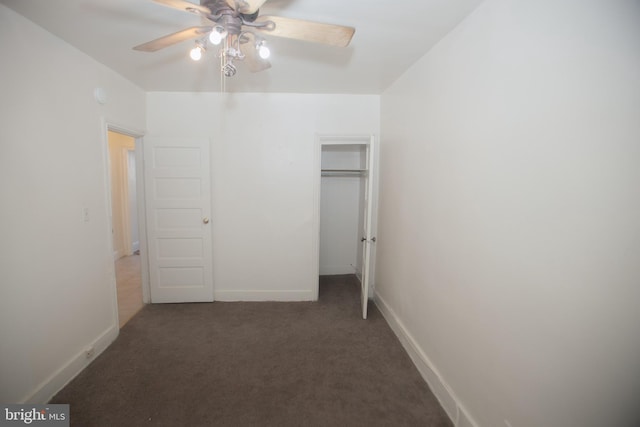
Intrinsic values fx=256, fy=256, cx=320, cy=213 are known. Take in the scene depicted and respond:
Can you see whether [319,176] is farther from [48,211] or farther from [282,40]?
[48,211]

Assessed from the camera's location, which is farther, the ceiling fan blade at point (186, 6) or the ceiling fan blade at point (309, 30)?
the ceiling fan blade at point (309, 30)

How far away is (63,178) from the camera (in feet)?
6.05

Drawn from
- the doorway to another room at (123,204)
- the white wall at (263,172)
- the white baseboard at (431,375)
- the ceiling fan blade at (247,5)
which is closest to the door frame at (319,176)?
the white wall at (263,172)

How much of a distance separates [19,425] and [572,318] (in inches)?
107

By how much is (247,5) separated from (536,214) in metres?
1.52

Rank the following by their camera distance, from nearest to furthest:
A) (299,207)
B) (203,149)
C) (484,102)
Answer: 1. (484,102)
2. (203,149)
3. (299,207)

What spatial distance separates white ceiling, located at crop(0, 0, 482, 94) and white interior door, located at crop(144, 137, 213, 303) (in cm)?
71

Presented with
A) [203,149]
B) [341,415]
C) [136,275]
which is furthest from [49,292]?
[136,275]

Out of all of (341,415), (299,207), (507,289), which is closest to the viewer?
(507,289)

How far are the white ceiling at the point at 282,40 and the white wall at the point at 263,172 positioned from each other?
215 mm

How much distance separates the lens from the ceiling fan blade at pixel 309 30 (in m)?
1.19

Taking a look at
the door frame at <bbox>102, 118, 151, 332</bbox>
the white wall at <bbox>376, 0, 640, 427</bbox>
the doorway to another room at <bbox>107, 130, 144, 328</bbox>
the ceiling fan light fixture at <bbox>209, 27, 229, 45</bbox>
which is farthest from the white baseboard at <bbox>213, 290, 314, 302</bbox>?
the ceiling fan light fixture at <bbox>209, 27, 229, 45</bbox>

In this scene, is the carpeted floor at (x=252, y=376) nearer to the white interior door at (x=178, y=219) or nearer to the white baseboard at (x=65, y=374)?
the white baseboard at (x=65, y=374)

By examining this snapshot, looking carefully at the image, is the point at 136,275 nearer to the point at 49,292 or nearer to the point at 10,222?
the point at 49,292
